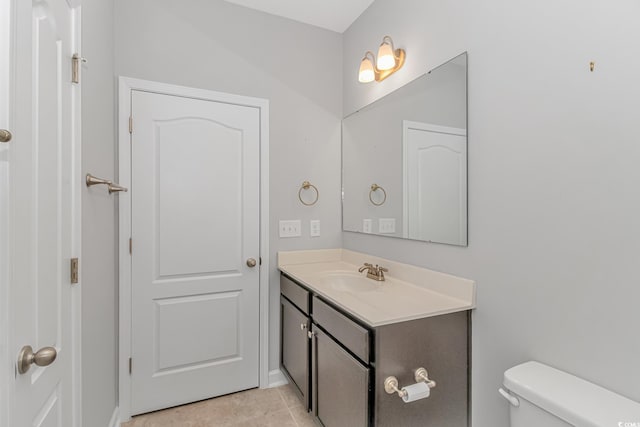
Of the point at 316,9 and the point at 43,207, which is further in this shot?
the point at 316,9

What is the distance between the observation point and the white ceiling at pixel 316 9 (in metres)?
2.11

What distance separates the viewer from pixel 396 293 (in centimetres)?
159

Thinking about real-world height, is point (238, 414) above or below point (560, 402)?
below

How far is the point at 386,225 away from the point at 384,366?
978 mm

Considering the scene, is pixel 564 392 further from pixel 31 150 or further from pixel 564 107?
pixel 31 150

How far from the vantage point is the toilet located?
837 mm

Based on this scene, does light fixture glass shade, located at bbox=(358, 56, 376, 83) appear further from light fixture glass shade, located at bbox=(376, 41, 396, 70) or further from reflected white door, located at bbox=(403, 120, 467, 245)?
reflected white door, located at bbox=(403, 120, 467, 245)

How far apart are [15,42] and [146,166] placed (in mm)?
1257

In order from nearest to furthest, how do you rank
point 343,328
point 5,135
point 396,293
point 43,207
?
point 5,135 < point 43,207 < point 343,328 < point 396,293

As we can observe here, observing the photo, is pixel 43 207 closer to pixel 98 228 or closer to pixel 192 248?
pixel 98 228

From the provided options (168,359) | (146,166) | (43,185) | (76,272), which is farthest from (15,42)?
(168,359)

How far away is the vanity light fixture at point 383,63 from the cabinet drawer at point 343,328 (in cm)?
148

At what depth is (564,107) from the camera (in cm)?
107

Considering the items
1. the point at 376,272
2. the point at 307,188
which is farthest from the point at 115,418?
the point at 307,188
